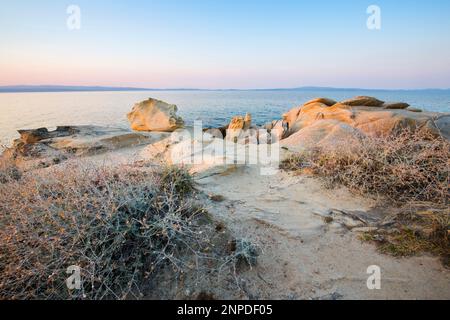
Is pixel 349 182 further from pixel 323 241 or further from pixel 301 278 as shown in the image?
pixel 301 278

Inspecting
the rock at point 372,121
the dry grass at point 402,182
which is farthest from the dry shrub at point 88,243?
the rock at point 372,121

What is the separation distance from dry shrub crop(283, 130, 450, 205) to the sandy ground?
323 millimetres

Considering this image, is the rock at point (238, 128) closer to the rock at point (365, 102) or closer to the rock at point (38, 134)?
the rock at point (365, 102)

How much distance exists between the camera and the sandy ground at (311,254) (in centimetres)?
238

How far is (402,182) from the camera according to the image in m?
3.93

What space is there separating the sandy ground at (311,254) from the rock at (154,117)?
10.6 m

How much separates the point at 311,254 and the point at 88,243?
2.29 metres

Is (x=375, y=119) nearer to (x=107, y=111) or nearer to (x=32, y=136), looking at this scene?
(x=32, y=136)

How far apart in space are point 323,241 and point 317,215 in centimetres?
60

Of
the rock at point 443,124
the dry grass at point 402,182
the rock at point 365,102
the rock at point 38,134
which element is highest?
the rock at point 365,102

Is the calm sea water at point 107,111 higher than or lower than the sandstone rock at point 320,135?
higher

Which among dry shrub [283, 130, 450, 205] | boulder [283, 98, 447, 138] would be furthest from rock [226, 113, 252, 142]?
dry shrub [283, 130, 450, 205]
